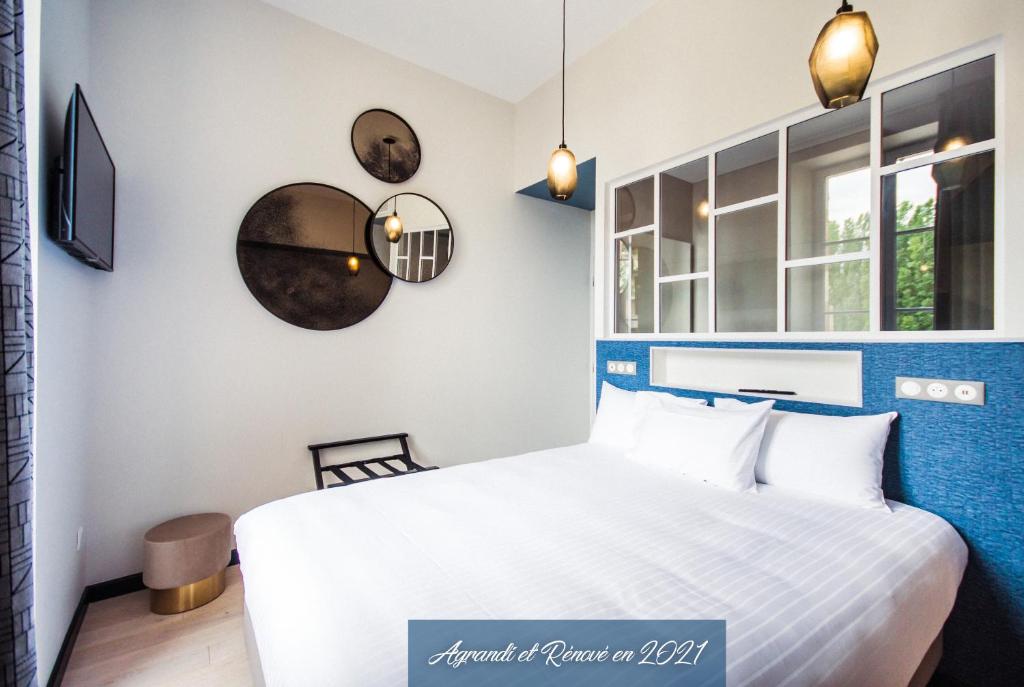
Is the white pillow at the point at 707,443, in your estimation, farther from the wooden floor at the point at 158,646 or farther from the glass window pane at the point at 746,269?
the wooden floor at the point at 158,646

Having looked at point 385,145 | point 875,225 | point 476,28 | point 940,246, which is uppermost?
point 476,28

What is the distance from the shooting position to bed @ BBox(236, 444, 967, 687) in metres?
0.91

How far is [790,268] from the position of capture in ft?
6.76

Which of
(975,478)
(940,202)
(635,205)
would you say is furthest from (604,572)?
(635,205)

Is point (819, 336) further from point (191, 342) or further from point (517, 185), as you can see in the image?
point (191, 342)

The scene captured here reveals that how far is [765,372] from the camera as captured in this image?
219cm

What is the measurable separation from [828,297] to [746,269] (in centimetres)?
42

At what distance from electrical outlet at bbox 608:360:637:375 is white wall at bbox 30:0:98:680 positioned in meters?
2.70

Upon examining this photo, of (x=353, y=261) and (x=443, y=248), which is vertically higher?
(x=443, y=248)

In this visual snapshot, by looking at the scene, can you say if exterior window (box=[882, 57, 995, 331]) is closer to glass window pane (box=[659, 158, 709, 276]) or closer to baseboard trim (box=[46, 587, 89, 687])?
glass window pane (box=[659, 158, 709, 276])

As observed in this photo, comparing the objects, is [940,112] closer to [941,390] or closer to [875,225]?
[875,225]

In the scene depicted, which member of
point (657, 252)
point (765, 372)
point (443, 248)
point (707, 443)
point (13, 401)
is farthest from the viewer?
point (443, 248)

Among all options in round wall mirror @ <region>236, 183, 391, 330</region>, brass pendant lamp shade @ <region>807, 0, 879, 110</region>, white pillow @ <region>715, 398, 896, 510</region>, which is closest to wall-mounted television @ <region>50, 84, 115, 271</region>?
round wall mirror @ <region>236, 183, 391, 330</region>

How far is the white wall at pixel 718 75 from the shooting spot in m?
1.46
